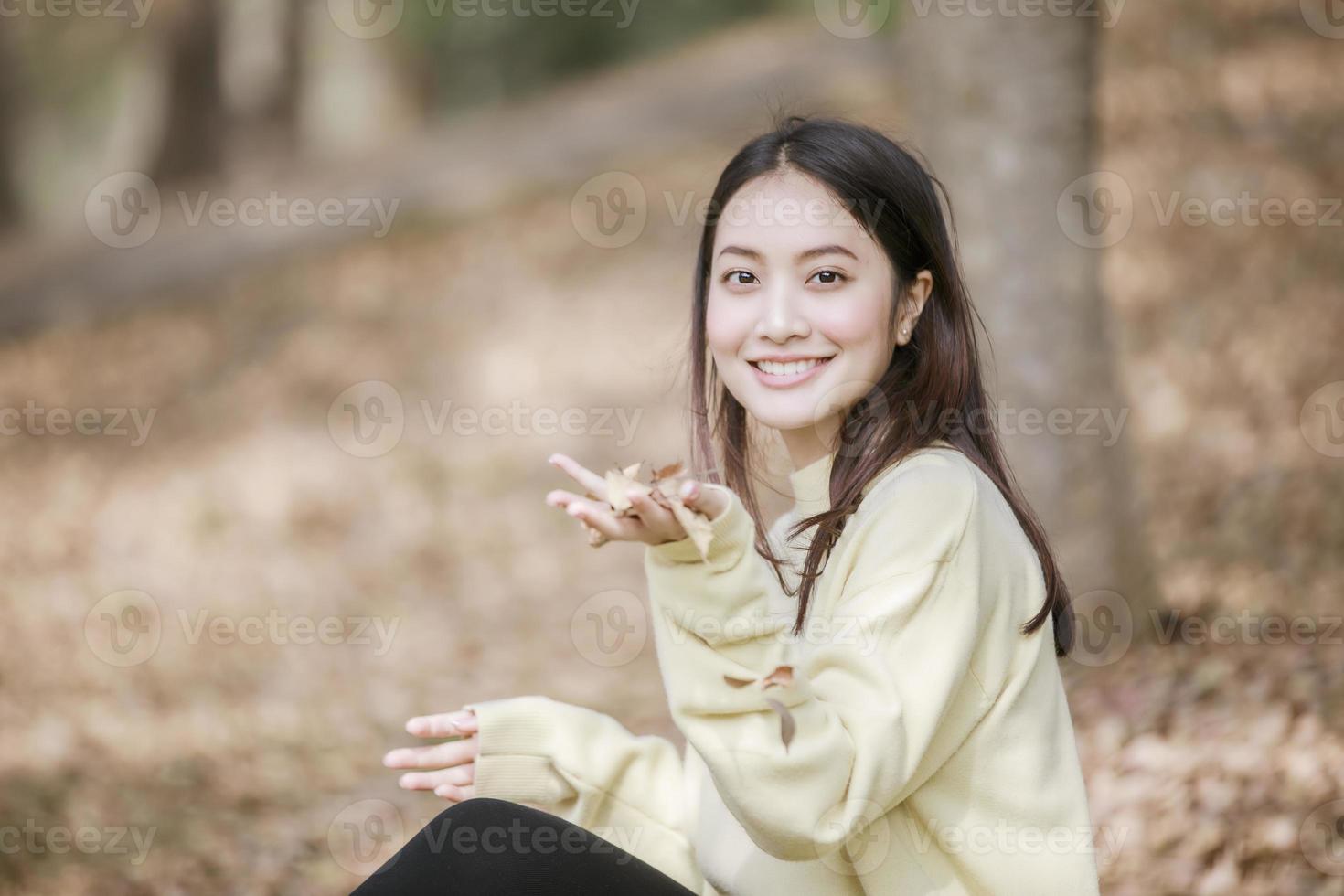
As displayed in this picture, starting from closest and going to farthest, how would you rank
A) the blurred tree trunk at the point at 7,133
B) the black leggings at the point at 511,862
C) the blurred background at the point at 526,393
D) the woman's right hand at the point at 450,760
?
the black leggings at the point at 511,862 < the woman's right hand at the point at 450,760 < the blurred background at the point at 526,393 < the blurred tree trunk at the point at 7,133

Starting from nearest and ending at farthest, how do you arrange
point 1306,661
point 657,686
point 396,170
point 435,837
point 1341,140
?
point 435,837, point 1306,661, point 657,686, point 1341,140, point 396,170

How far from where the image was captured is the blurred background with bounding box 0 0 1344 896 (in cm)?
402

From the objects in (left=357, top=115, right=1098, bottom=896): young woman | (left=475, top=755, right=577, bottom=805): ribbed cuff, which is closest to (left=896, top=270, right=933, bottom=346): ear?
(left=357, top=115, right=1098, bottom=896): young woman

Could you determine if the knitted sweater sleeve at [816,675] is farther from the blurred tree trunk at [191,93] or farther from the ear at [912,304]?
the blurred tree trunk at [191,93]

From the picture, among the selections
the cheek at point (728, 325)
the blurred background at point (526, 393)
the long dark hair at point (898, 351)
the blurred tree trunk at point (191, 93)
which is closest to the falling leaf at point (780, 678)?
the long dark hair at point (898, 351)

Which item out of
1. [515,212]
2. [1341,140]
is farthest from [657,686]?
[515,212]

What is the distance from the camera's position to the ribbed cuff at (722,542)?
1538 mm

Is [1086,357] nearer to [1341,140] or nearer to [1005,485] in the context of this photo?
[1005,485]

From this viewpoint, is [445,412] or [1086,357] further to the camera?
[445,412]

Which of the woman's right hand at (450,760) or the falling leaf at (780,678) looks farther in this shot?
the woman's right hand at (450,760)

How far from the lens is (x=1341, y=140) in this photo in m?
7.75

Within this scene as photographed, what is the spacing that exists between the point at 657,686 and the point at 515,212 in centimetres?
658

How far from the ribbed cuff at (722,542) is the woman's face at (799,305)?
1.62 ft

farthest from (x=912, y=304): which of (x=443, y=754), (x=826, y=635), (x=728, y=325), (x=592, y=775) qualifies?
(x=443, y=754)
